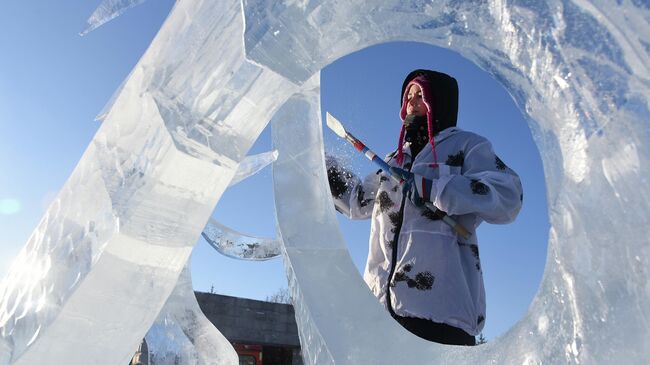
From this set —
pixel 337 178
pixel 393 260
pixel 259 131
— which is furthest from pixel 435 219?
pixel 259 131

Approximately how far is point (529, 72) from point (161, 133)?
63 cm

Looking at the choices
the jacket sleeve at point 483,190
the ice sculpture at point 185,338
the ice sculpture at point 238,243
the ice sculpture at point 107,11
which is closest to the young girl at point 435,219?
the jacket sleeve at point 483,190

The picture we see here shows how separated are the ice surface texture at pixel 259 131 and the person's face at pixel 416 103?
91 centimetres

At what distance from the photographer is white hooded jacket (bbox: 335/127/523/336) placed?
5.41ft

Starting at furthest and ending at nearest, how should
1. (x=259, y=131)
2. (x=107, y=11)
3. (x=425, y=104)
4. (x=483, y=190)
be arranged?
(x=425, y=104) < (x=483, y=190) < (x=107, y=11) < (x=259, y=131)

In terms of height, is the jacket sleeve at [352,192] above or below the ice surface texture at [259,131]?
below

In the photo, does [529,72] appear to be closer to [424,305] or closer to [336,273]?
[336,273]

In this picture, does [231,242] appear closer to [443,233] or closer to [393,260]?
[393,260]

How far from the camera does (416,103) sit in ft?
7.06

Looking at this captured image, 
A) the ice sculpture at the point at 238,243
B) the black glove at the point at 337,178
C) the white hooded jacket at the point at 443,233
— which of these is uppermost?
the white hooded jacket at the point at 443,233

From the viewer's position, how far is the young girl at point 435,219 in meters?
1.66

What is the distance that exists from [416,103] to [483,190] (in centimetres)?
61

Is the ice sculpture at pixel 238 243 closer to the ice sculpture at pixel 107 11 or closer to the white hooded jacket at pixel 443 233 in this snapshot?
the white hooded jacket at pixel 443 233

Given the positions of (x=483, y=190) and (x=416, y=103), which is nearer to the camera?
(x=483, y=190)
